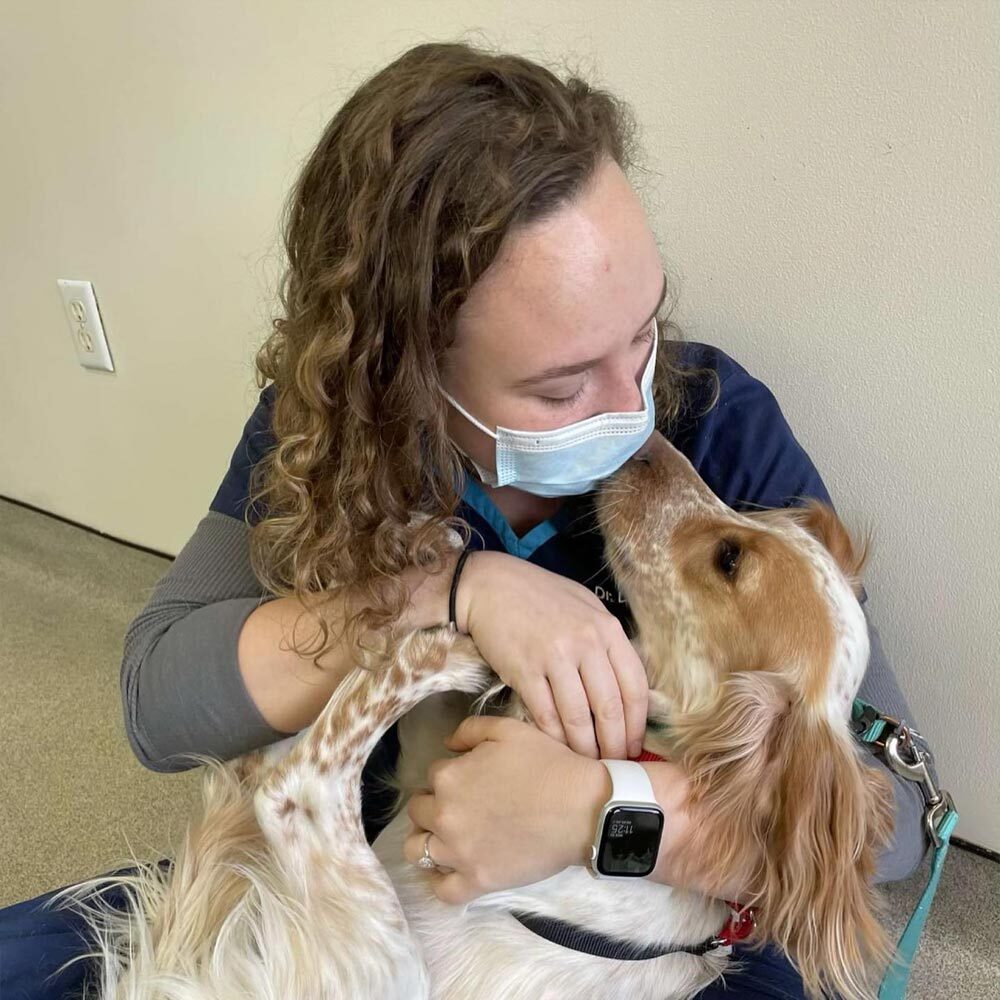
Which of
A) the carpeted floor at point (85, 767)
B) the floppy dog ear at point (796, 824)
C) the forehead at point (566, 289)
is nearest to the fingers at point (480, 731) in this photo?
the floppy dog ear at point (796, 824)

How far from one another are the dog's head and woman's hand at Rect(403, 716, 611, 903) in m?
0.13

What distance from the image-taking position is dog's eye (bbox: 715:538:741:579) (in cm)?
112

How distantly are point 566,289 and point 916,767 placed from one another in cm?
72

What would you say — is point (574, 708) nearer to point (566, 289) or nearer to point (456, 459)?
point (456, 459)

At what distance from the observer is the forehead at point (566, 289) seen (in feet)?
Result: 3.04

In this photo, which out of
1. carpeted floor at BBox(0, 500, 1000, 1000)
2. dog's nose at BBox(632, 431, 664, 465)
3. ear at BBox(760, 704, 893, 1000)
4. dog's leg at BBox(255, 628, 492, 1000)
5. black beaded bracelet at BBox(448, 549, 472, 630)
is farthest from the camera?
carpeted floor at BBox(0, 500, 1000, 1000)

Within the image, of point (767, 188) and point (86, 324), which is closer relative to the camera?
point (767, 188)

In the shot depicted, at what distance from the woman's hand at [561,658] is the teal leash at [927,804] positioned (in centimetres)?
29

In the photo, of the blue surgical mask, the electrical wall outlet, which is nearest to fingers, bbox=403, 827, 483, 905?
the blue surgical mask

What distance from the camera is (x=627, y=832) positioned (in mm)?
925

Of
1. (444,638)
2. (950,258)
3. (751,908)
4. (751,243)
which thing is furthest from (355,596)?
→ (950,258)

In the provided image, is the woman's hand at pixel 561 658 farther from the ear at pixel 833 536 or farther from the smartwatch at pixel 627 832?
the ear at pixel 833 536

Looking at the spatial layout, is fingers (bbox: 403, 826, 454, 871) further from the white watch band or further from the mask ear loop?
the mask ear loop

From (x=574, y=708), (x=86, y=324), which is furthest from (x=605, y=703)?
(x=86, y=324)
